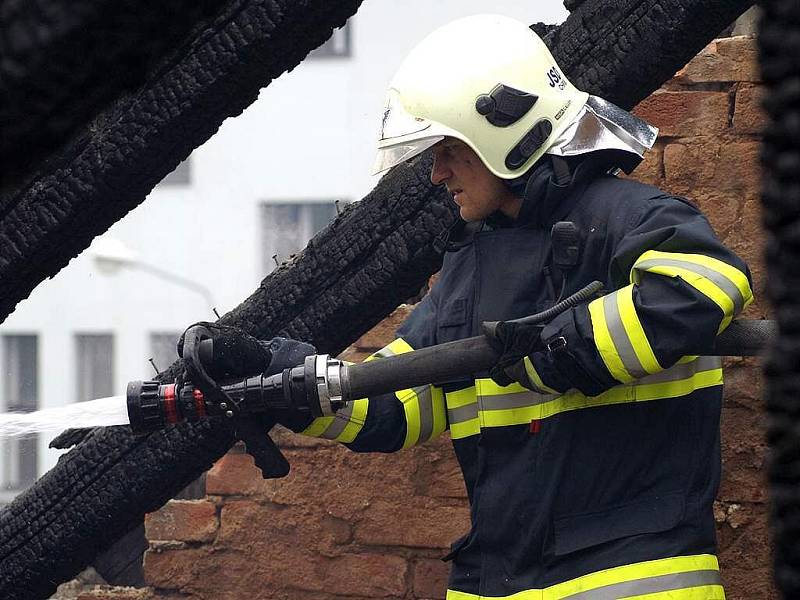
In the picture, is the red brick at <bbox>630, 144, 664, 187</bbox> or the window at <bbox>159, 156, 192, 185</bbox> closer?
the red brick at <bbox>630, 144, 664, 187</bbox>

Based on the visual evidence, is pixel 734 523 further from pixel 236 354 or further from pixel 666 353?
pixel 236 354

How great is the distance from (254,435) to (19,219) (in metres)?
0.63

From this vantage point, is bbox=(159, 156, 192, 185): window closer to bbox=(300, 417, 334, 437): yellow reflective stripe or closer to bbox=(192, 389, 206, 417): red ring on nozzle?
bbox=(300, 417, 334, 437): yellow reflective stripe

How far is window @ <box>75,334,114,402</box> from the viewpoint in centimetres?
1961

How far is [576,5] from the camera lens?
2.59m

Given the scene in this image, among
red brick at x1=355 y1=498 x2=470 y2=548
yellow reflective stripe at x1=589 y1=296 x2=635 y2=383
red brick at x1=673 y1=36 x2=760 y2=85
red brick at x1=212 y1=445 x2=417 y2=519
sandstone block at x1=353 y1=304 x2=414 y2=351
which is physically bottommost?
red brick at x1=355 y1=498 x2=470 y2=548

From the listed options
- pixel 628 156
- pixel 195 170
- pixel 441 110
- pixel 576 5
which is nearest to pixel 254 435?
pixel 441 110

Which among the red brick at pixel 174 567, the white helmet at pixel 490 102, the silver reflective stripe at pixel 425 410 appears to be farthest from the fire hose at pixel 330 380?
the red brick at pixel 174 567

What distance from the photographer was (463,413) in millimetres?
2588

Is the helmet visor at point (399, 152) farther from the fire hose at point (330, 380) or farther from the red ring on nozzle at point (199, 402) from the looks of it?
the red ring on nozzle at point (199, 402)

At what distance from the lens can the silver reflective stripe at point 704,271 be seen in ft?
6.91

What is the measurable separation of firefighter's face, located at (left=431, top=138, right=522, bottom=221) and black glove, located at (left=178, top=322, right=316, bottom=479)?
1.46 ft

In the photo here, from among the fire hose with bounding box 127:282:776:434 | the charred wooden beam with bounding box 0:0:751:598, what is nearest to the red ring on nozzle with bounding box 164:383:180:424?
the fire hose with bounding box 127:282:776:434

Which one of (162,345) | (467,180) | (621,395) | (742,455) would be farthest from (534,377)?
(162,345)
